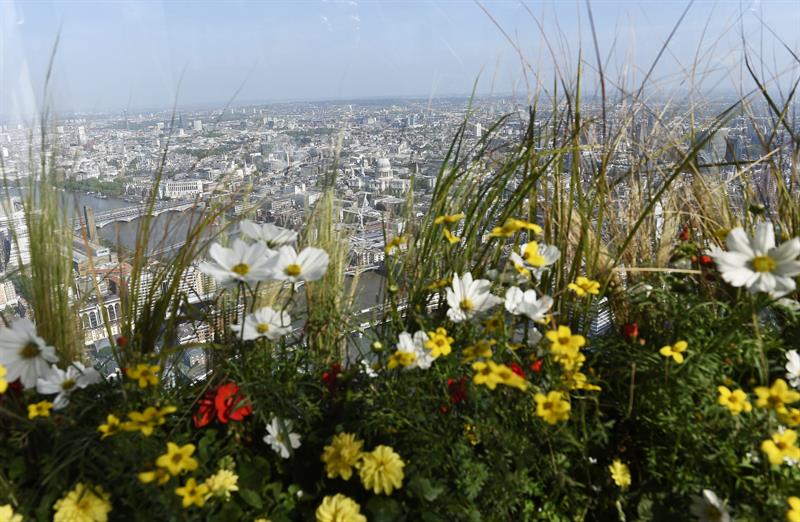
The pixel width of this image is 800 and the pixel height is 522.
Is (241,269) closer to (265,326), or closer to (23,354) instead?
(265,326)

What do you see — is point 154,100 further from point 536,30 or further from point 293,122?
point 536,30

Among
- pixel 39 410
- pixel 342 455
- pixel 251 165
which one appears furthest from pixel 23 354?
pixel 251 165

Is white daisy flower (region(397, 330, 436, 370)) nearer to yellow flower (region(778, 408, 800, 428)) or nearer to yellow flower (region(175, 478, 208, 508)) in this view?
yellow flower (region(175, 478, 208, 508))

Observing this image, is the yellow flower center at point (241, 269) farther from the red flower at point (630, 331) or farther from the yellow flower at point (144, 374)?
the red flower at point (630, 331)

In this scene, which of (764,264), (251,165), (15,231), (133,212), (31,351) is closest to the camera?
(764,264)

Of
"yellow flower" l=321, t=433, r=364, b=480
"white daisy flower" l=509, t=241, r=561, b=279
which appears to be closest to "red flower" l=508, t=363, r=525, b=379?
"white daisy flower" l=509, t=241, r=561, b=279
